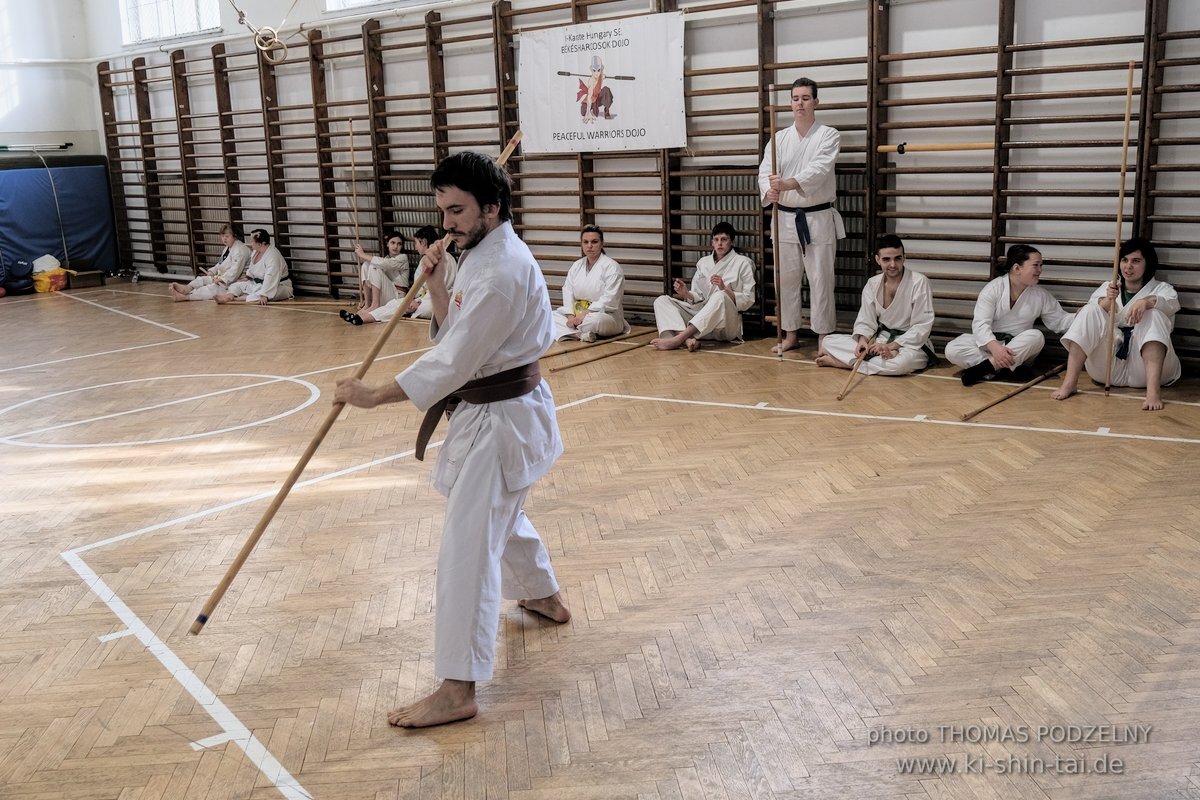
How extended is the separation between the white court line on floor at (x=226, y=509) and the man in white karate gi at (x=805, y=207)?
5.39 ft

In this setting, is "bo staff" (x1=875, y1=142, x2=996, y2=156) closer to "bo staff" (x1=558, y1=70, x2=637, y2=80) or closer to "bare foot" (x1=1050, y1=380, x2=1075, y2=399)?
"bare foot" (x1=1050, y1=380, x2=1075, y2=399)

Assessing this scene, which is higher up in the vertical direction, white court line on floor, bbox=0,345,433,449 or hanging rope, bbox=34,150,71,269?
hanging rope, bbox=34,150,71,269

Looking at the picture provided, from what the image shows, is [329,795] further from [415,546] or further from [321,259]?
[321,259]

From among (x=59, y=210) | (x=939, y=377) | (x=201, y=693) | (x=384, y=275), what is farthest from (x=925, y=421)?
(x=59, y=210)

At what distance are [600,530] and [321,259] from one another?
8975 millimetres

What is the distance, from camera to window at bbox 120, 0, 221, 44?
1323 cm

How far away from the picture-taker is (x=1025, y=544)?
4.07 metres

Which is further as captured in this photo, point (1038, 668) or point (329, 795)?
point (1038, 668)

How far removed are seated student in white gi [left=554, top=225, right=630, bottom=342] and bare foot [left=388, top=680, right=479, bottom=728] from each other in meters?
5.98

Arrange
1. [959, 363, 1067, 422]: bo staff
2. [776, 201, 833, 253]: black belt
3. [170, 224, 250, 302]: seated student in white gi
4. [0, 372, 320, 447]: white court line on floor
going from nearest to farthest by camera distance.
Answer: [959, 363, 1067, 422]: bo staff
[0, 372, 320, 447]: white court line on floor
[776, 201, 833, 253]: black belt
[170, 224, 250, 302]: seated student in white gi

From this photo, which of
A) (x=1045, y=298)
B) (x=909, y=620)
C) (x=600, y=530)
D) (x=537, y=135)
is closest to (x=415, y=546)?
(x=600, y=530)

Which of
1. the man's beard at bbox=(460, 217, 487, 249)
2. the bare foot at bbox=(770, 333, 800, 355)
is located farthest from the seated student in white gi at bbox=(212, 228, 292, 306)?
the man's beard at bbox=(460, 217, 487, 249)

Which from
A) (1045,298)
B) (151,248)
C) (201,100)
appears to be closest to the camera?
(1045,298)

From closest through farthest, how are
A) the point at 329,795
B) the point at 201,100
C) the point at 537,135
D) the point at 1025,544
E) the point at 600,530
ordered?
the point at 329,795
the point at 1025,544
the point at 600,530
the point at 537,135
the point at 201,100
